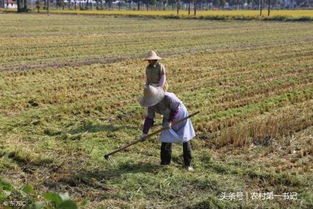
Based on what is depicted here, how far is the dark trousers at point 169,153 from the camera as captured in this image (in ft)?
22.2

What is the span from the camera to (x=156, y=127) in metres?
8.91

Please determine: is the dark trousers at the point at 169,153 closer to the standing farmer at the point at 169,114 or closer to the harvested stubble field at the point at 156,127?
the standing farmer at the point at 169,114

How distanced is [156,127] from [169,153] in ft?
6.87

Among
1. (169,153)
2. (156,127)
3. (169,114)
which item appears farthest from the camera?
(156,127)

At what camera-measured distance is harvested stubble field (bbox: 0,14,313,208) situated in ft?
19.9

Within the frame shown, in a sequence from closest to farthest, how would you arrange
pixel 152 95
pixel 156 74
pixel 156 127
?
pixel 152 95 → pixel 156 74 → pixel 156 127

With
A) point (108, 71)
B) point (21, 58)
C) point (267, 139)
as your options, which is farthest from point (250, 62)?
point (267, 139)

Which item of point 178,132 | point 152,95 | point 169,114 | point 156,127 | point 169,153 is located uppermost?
point 152,95

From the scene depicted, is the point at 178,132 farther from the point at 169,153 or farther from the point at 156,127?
the point at 156,127

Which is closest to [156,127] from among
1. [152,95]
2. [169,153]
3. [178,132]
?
[169,153]

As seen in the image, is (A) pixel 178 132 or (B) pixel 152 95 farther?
(A) pixel 178 132

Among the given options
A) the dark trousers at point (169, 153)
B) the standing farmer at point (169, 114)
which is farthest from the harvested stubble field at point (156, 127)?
the standing farmer at point (169, 114)

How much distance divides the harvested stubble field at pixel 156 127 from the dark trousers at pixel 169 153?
0.52 ft

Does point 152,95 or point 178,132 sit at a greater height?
point 152,95
